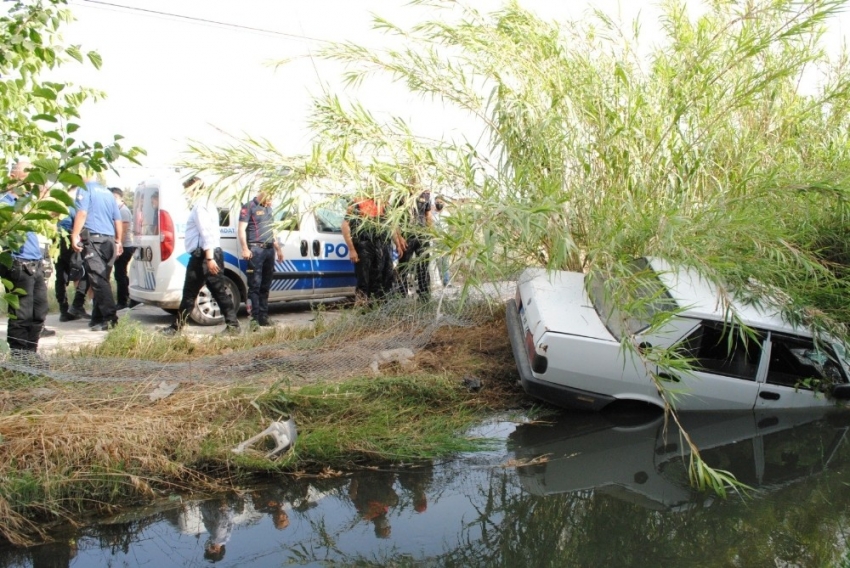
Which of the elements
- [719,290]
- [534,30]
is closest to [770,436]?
[719,290]

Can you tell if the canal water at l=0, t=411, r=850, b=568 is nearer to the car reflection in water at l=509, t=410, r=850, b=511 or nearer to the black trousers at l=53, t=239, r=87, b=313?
the car reflection in water at l=509, t=410, r=850, b=511

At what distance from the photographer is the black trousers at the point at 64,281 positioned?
8607mm

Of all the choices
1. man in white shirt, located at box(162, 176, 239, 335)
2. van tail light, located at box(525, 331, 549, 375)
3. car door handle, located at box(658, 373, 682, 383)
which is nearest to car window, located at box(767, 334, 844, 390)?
car door handle, located at box(658, 373, 682, 383)

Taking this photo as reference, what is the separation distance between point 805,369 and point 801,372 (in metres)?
0.04

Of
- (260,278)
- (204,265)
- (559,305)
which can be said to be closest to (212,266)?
(204,265)

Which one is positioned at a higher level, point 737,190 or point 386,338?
point 737,190

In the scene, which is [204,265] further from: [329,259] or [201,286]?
[329,259]

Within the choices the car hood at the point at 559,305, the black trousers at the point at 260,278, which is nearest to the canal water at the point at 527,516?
the car hood at the point at 559,305

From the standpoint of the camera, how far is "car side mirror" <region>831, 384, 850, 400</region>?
5.27m

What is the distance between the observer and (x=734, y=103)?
6.25 meters

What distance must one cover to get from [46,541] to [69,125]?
2.08m

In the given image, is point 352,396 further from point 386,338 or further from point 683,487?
point 683,487

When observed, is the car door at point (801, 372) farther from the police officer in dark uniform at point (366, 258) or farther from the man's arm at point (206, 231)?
the man's arm at point (206, 231)

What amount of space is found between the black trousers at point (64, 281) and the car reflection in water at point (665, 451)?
20.5 feet
